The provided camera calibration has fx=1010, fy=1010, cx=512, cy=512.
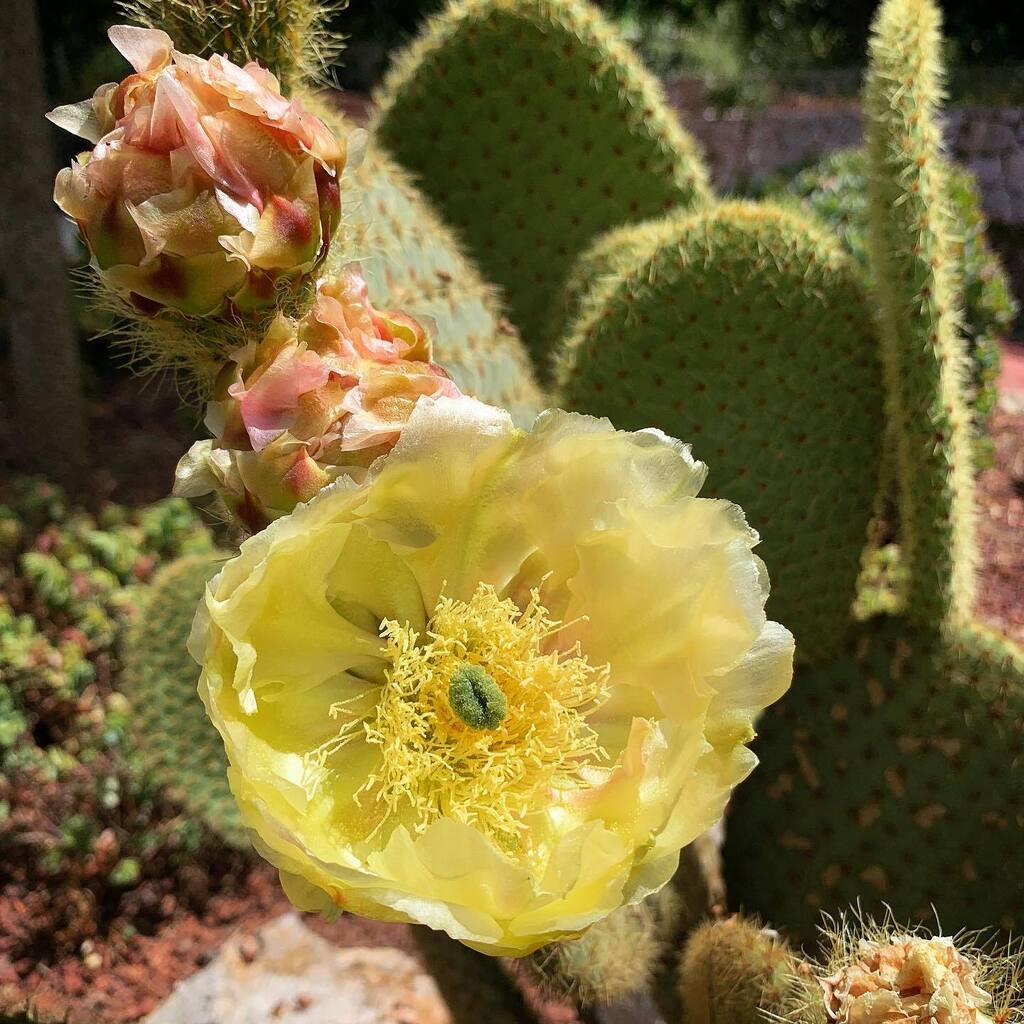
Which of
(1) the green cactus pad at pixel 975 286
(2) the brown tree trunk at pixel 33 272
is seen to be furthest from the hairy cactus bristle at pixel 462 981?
(1) the green cactus pad at pixel 975 286

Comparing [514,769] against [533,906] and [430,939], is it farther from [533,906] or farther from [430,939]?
[430,939]

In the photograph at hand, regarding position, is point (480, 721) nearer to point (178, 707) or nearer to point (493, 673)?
point (493, 673)

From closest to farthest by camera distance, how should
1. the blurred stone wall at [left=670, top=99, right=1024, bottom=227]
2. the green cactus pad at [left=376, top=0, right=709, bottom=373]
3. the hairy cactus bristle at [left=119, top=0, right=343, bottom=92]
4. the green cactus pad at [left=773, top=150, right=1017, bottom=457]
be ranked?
1. the hairy cactus bristle at [left=119, top=0, right=343, bottom=92]
2. the green cactus pad at [left=376, top=0, right=709, bottom=373]
3. the green cactus pad at [left=773, top=150, right=1017, bottom=457]
4. the blurred stone wall at [left=670, top=99, right=1024, bottom=227]

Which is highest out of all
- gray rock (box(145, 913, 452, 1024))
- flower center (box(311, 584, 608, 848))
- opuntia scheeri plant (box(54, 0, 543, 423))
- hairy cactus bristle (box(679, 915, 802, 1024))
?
opuntia scheeri plant (box(54, 0, 543, 423))

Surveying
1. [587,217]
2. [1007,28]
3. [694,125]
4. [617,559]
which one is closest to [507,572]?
[617,559]

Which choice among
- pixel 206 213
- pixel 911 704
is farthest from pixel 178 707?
pixel 206 213

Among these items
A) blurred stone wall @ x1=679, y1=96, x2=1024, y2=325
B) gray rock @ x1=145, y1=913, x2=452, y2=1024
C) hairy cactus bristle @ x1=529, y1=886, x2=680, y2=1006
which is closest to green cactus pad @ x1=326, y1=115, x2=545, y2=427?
hairy cactus bristle @ x1=529, y1=886, x2=680, y2=1006

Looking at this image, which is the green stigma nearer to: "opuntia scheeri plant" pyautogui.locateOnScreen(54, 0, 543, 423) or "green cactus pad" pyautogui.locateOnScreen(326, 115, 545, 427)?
"opuntia scheeri plant" pyautogui.locateOnScreen(54, 0, 543, 423)
